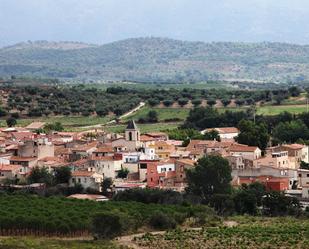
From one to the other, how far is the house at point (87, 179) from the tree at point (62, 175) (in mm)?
328

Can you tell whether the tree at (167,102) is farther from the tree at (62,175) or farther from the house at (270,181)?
the house at (270,181)

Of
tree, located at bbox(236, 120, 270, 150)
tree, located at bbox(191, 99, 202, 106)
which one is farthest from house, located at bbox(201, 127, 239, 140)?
tree, located at bbox(191, 99, 202, 106)

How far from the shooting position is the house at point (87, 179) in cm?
6209

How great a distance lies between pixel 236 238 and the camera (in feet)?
146

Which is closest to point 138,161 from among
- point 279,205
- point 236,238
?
point 279,205

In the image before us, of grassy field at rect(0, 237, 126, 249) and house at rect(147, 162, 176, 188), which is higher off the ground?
house at rect(147, 162, 176, 188)

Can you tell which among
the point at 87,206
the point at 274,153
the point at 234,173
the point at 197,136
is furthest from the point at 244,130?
the point at 87,206

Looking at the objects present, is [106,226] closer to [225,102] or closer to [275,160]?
[275,160]

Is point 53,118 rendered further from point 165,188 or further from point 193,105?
point 165,188

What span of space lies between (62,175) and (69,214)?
14.6m

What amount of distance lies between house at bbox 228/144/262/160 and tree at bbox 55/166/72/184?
12.1 m

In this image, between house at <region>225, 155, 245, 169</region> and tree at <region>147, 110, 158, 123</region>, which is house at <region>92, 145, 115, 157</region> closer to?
house at <region>225, 155, 245, 169</region>

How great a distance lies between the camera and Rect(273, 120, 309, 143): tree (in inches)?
3216

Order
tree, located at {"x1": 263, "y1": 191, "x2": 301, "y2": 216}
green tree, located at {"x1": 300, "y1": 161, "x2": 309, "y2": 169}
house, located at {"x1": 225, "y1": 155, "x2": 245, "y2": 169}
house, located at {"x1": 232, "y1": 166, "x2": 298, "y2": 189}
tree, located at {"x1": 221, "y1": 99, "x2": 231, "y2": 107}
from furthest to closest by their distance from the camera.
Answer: tree, located at {"x1": 221, "y1": 99, "x2": 231, "y2": 107}, green tree, located at {"x1": 300, "y1": 161, "x2": 309, "y2": 169}, house, located at {"x1": 225, "y1": 155, "x2": 245, "y2": 169}, house, located at {"x1": 232, "y1": 166, "x2": 298, "y2": 189}, tree, located at {"x1": 263, "y1": 191, "x2": 301, "y2": 216}
